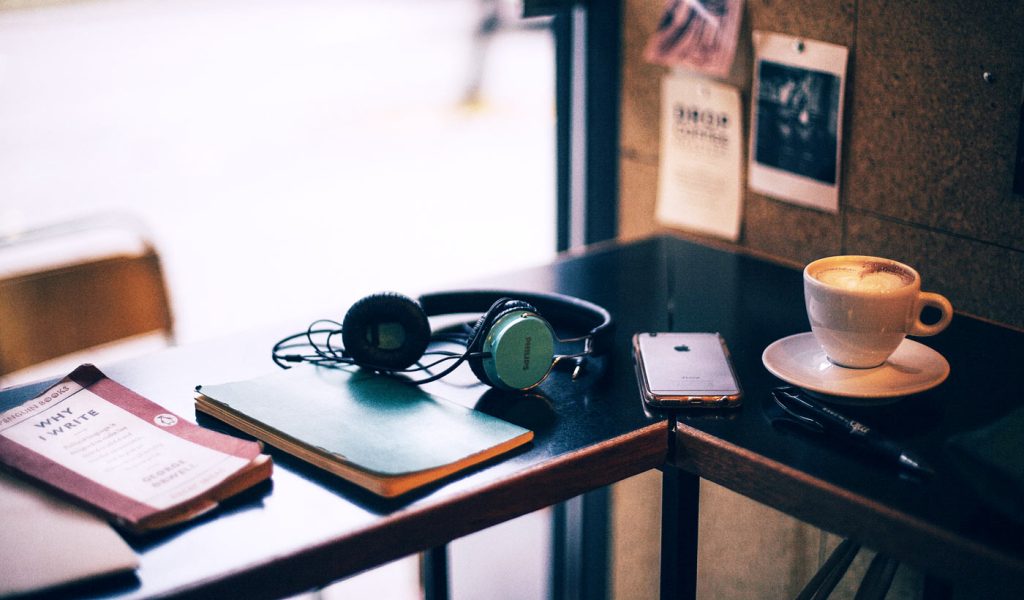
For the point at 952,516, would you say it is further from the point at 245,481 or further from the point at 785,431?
the point at 245,481

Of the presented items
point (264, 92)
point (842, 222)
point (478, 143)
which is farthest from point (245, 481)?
point (264, 92)

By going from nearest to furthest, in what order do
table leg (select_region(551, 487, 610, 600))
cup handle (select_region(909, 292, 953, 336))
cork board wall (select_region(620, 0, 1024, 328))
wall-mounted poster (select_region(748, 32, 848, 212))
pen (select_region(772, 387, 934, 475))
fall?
pen (select_region(772, 387, 934, 475))
cup handle (select_region(909, 292, 953, 336))
cork board wall (select_region(620, 0, 1024, 328))
wall-mounted poster (select_region(748, 32, 848, 212))
table leg (select_region(551, 487, 610, 600))

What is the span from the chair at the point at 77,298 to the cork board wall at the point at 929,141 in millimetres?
883

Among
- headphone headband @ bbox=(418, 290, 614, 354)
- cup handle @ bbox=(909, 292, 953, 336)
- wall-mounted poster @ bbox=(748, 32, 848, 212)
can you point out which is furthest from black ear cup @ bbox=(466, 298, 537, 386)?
wall-mounted poster @ bbox=(748, 32, 848, 212)

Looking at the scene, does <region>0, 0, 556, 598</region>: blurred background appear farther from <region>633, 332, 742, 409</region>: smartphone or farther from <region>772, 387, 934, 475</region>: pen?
<region>772, 387, 934, 475</region>: pen

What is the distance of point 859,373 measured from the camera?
857 millimetres

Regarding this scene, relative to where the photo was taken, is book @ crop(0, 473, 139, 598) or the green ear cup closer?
book @ crop(0, 473, 139, 598)

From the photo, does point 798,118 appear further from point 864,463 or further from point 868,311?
point 864,463

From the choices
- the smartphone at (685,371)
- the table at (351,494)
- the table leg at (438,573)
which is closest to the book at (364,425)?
the table at (351,494)

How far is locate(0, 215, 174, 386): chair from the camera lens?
4.36ft

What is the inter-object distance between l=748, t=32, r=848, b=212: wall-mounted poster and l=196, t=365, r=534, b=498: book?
0.57 metres

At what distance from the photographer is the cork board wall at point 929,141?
38.8 inches

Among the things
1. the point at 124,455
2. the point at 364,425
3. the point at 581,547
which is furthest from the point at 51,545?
the point at 581,547

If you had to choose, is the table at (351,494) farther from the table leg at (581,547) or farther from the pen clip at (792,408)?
the table leg at (581,547)
